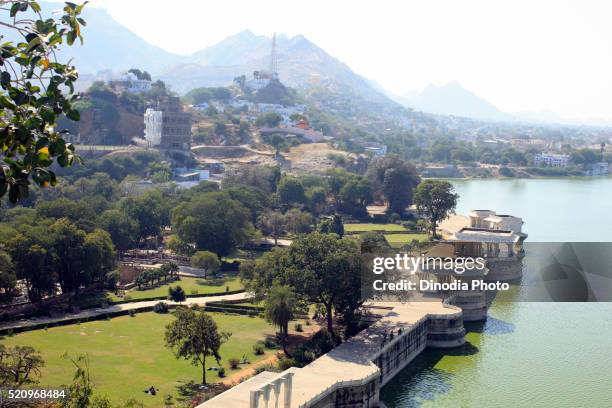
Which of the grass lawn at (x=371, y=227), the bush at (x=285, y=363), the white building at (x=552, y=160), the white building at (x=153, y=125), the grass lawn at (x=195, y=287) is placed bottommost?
the grass lawn at (x=195, y=287)

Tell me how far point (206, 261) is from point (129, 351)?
54.0ft

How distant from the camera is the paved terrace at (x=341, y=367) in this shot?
2417 centimetres

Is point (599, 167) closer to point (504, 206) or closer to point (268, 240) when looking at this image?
point (504, 206)

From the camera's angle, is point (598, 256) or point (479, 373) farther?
point (598, 256)

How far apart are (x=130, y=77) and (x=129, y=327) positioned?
307 ft

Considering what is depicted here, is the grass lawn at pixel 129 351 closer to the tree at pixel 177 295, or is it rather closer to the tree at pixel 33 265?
the tree at pixel 177 295

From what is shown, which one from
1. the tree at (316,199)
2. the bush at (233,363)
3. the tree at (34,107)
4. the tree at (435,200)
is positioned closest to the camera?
the tree at (34,107)

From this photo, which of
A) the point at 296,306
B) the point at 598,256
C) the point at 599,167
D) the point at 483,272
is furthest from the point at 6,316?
the point at 599,167

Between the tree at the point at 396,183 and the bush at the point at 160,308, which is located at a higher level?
the tree at the point at 396,183

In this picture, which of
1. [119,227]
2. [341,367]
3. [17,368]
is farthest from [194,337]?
[119,227]

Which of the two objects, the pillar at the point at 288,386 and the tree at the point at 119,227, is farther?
the tree at the point at 119,227

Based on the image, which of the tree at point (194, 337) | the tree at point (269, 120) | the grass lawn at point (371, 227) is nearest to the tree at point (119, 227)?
the tree at point (194, 337)

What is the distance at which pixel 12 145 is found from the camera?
830 centimetres

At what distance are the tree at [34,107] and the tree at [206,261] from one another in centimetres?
3885
